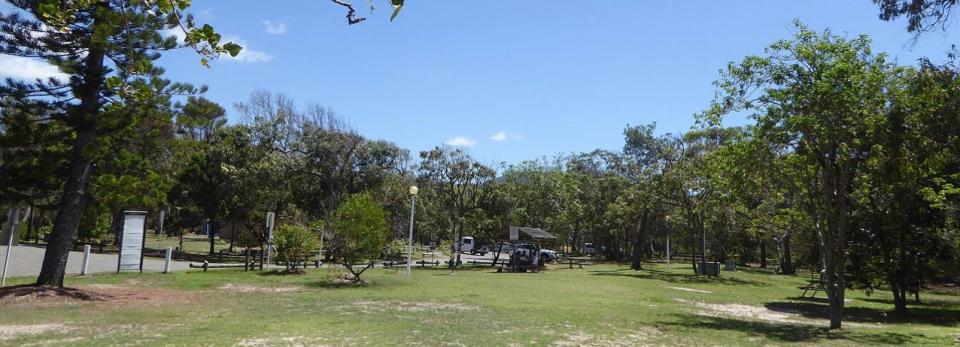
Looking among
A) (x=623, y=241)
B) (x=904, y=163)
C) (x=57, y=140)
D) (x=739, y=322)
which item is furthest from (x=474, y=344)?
(x=623, y=241)

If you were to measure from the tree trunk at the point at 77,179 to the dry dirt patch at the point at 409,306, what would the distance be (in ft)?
24.9

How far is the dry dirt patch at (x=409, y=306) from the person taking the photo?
12633 mm

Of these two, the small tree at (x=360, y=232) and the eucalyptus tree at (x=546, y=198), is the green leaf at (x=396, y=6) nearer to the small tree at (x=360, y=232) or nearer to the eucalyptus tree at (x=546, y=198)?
the small tree at (x=360, y=232)

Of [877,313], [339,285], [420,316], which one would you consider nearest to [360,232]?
[339,285]

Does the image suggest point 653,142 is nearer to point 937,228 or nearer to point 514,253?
point 514,253

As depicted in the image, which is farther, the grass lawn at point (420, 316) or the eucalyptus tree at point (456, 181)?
the eucalyptus tree at point (456, 181)

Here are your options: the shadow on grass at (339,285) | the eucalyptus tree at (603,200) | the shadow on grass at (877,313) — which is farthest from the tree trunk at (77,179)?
the eucalyptus tree at (603,200)

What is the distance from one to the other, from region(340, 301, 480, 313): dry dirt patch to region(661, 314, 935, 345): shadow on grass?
4.58 metres

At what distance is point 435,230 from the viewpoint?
38000mm

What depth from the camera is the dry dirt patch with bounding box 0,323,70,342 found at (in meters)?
8.79

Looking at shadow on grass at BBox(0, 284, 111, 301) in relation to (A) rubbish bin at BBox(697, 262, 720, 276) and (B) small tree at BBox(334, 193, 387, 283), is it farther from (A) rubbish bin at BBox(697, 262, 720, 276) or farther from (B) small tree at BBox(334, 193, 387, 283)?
(A) rubbish bin at BBox(697, 262, 720, 276)

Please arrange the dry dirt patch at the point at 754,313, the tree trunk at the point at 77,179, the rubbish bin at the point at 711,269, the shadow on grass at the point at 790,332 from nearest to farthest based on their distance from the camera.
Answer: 1. the shadow on grass at the point at 790,332
2. the tree trunk at the point at 77,179
3. the dry dirt patch at the point at 754,313
4. the rubbish bin at the point at 711,269

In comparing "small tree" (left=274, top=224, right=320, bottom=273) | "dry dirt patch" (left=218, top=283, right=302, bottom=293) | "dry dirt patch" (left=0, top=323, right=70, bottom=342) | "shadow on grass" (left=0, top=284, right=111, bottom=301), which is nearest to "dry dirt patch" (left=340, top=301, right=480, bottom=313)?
"dry dirt patch" (left=218, top=283, right=302, bottom=293)

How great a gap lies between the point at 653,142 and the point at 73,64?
144 feet
